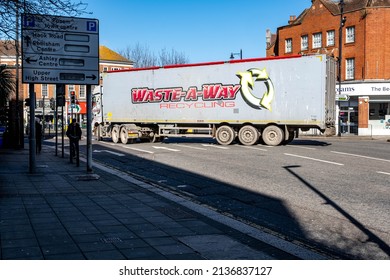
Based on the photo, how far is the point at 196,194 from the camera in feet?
34.1

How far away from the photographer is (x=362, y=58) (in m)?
38.7

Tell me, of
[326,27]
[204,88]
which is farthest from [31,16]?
[326,27]

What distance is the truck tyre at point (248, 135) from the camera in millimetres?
23812

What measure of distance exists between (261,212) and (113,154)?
12.5m

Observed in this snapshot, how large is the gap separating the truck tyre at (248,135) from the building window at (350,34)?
2040 centimetres

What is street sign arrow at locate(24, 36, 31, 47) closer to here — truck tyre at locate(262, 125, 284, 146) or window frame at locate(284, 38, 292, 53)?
truck tyre at locate(262, 125, 284, 146)

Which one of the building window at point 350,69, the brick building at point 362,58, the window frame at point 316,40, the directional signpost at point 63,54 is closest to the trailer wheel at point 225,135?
the directional signpost at point 63,54

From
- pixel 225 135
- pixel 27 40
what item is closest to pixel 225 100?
pixel 225 135

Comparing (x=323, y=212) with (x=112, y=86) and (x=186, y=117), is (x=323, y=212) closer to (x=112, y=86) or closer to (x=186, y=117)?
(x=186, y=117)

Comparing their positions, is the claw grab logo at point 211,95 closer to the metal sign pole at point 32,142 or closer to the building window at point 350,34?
the metal sign pole at point 32,142

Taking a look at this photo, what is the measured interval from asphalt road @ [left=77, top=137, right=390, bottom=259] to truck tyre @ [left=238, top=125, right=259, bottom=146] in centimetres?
399

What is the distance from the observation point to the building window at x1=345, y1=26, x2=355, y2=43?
1559 inches

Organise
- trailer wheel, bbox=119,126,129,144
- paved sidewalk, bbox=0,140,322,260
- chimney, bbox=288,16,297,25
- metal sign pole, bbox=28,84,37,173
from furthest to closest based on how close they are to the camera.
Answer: chimney, bbox=288,16,297,25, trailer wheel, bbox=119,126,129,144, metal sign pole, bbox=28,84,37,173, paved sidewalk, bbox=0,140,322,260

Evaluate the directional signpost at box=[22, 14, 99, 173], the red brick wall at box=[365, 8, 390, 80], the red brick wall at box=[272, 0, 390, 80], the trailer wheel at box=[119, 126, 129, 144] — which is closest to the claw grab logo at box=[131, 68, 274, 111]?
the trailer wheel at box=[119, 126, 129, 144]
